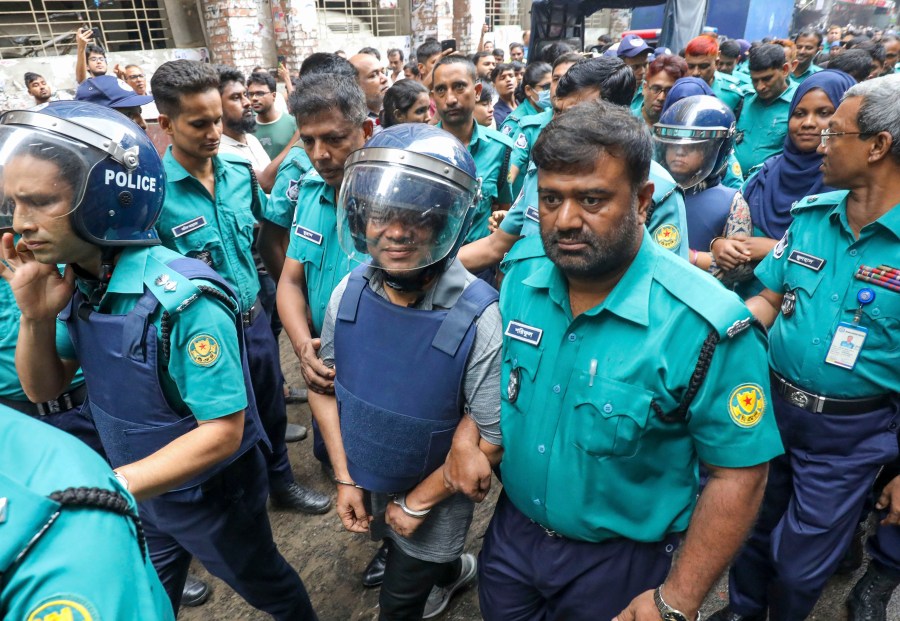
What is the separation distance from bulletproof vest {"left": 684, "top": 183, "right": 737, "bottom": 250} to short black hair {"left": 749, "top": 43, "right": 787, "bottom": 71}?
3.03 meters

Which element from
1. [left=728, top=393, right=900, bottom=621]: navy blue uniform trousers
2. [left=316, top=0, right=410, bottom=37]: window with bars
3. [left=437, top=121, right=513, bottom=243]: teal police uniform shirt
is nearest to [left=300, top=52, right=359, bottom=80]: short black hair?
[left=437, top=121, right=513, bottom=243]: teal police uniform shirt

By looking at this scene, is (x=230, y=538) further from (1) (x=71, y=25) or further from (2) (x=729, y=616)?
(1) (x=71, y=25)

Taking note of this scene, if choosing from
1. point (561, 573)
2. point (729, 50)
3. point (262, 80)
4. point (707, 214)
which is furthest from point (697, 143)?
point (729, 50)

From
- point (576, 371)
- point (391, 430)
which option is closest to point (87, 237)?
point (391, 430)

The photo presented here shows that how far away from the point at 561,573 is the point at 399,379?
769 mm

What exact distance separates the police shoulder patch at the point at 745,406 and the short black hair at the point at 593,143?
59 cm

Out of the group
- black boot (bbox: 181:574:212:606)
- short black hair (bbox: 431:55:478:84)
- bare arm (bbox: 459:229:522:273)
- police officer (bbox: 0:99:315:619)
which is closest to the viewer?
police officer (bbox: 0:99:315:619)

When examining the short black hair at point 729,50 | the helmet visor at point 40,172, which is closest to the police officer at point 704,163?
the helmet visor at point 40,172

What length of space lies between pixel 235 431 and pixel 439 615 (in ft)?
5.11

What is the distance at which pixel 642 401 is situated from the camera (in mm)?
1500

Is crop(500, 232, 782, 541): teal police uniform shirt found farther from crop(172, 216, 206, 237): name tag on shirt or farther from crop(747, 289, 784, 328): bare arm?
crop(172, 216, 206, 237): name tag on shirt

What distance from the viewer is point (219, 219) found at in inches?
116

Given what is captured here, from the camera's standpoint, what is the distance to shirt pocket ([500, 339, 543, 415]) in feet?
5.55

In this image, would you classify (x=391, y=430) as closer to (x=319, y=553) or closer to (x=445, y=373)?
(x=445, y=373)
